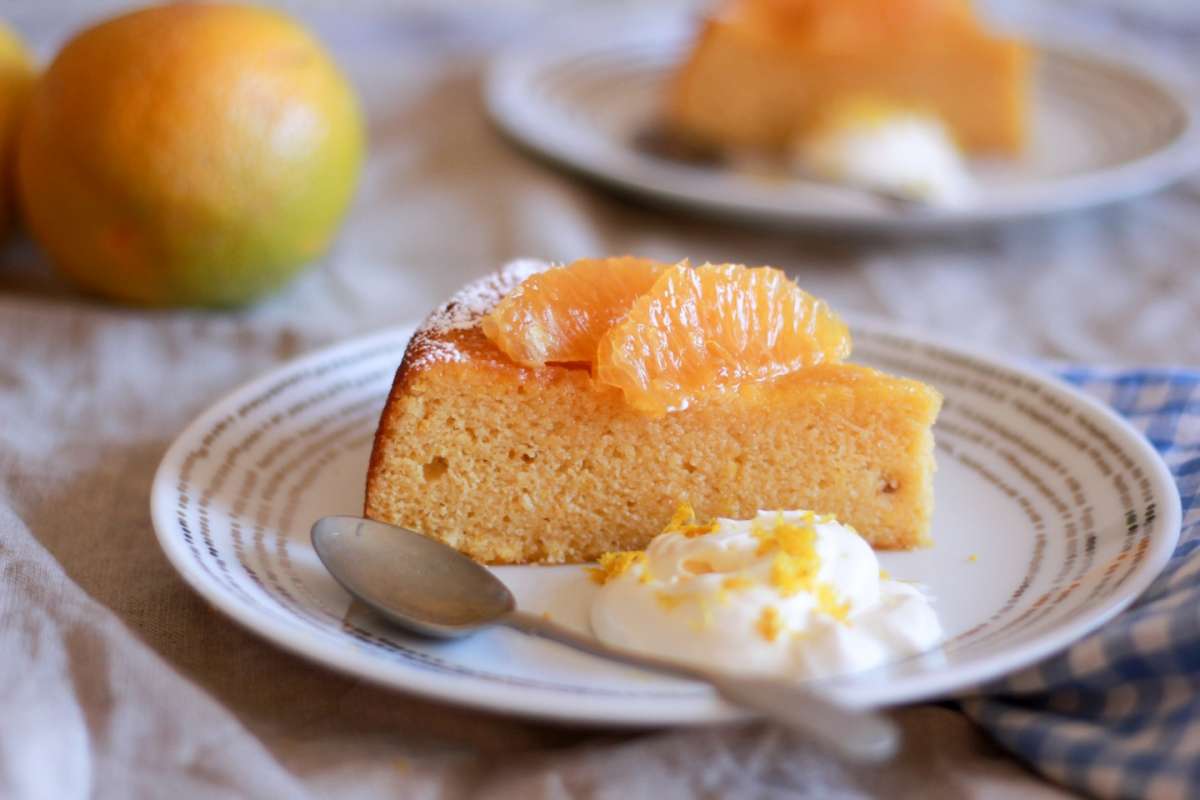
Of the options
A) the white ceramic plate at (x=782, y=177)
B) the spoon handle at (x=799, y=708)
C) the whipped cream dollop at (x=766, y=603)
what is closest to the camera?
the spoon handle at (x=799, y=708)

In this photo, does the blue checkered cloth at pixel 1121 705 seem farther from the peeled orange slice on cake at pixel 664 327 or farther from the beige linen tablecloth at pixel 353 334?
the peeled orange slice on cake at pixel 664 327

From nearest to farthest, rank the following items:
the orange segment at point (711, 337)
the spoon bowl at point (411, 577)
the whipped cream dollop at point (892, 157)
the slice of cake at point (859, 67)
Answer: the spoon bowl at point (411, 577), the orange segment at point (711, 337), the whipped cream dollop at point (892, 157), the slice of cake at point (859, 67)

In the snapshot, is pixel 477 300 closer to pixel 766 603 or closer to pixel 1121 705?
pixel 766 603

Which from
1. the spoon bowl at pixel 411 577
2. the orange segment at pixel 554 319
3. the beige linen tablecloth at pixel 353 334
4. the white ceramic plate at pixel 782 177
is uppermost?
the orange segment at pixel 554 319

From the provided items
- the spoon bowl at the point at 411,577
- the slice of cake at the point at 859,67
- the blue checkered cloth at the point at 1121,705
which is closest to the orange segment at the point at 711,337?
the spoon bowl at the point at 411,577

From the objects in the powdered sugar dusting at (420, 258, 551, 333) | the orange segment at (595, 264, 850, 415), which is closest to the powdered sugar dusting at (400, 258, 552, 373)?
the powdered sugar dusting at (420, 258, 551, 333)

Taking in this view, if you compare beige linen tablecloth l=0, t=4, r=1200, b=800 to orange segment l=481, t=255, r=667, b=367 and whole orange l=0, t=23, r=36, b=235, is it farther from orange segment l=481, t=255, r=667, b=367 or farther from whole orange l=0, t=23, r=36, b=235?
orange segment l=481, t=255, r=667, b=367
